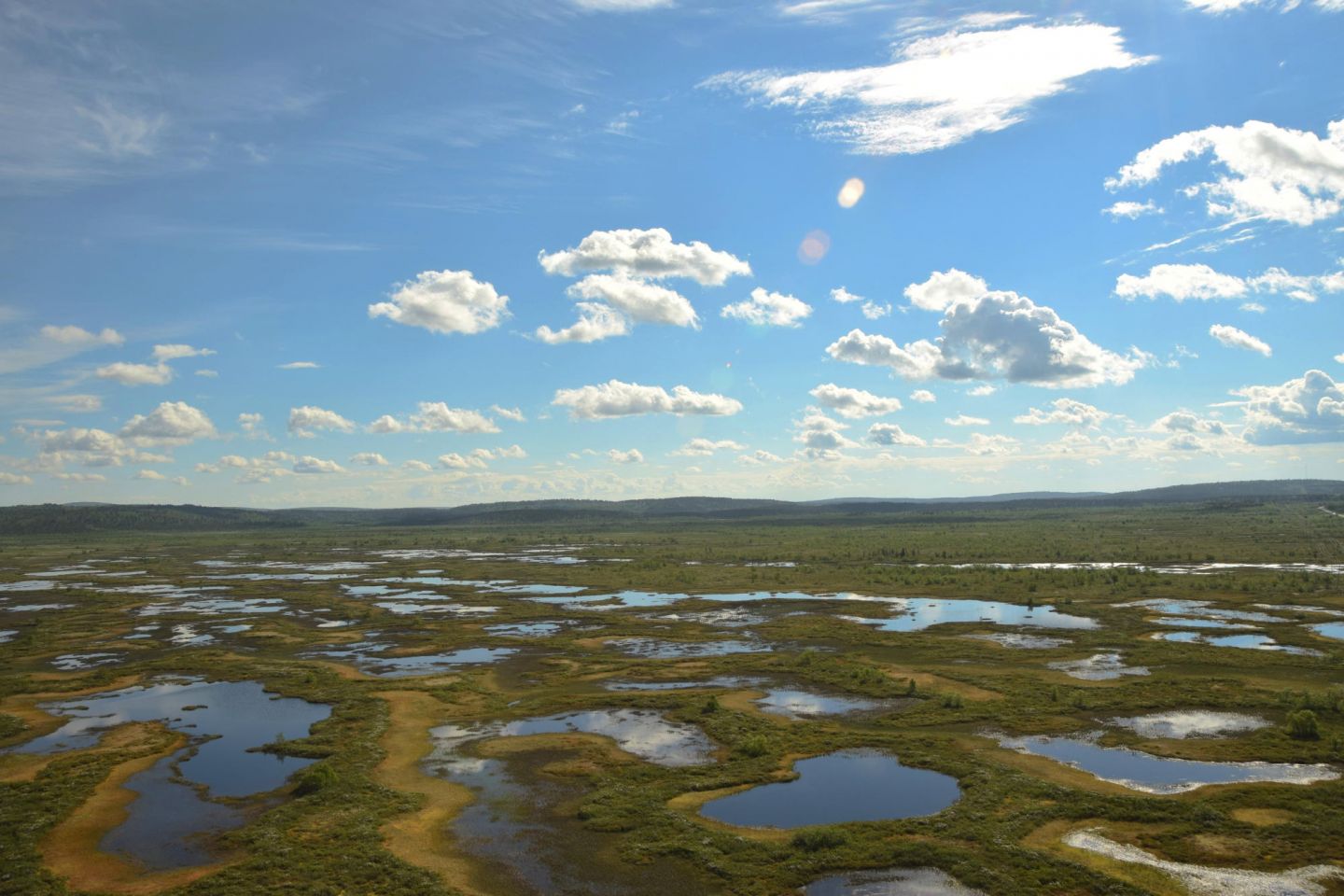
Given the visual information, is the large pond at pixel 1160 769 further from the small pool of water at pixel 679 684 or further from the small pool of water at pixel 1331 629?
the small pool of water at pixel 1331 629

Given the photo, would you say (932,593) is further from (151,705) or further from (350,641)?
(151,705)

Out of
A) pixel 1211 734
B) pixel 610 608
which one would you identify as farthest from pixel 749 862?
pixel 610 608

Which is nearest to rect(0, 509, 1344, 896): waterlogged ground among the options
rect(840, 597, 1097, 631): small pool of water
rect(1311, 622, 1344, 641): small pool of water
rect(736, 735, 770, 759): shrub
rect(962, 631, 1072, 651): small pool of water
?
rect(736, 735, 770, 759): shrub

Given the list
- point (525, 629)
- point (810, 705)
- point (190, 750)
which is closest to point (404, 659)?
point (525, 629)

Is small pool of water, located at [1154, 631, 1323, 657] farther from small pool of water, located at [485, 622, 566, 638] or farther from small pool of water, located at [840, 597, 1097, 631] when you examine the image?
small pool of water, located at [485, 622, 566, 638]

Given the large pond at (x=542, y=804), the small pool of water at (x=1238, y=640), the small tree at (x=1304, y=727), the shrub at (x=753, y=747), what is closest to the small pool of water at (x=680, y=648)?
the large pond at (x=542, y=804)

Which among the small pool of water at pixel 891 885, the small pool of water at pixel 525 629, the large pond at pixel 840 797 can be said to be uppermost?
the small pool of water at pixel 891 885
